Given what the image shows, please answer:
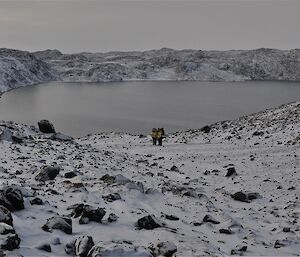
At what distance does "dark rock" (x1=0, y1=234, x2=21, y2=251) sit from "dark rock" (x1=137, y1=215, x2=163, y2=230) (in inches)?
164

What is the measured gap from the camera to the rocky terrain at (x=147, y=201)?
11.9m

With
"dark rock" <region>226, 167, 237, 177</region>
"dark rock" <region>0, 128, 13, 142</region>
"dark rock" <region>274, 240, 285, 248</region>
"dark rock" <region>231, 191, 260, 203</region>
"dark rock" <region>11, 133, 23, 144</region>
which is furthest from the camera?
"dark rock" <region>11, 133, 23, 144</region>

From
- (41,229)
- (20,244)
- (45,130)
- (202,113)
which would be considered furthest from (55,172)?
(202,113)

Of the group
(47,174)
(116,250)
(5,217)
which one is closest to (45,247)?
(5,217)

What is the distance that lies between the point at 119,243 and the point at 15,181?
23.7ft

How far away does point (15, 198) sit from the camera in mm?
13602

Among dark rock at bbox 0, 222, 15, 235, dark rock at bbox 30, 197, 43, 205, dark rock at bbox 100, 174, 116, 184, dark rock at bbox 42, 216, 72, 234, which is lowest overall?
dark rock at bbox 100, 174, 116, 184

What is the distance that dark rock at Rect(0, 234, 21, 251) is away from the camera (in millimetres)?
10246

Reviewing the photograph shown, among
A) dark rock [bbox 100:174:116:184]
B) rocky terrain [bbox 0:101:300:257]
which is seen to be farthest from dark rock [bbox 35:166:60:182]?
dark rock [bbox 100:174:116:184]

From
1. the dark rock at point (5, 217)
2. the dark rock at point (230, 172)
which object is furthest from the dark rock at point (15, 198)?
the dark rock at point (230, 172)

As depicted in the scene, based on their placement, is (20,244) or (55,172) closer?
(20,244)

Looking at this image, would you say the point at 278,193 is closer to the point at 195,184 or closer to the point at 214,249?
the point at 195,184

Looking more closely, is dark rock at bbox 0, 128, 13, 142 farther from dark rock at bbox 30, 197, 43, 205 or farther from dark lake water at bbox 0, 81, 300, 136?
dark lake water at bbox 0, 81, 300, 136

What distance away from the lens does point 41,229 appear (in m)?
12.3
